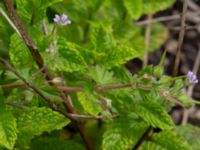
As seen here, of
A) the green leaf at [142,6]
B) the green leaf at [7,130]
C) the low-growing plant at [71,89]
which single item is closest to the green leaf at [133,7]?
the green leaf at [142,6]

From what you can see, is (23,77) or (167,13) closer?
(23,77)

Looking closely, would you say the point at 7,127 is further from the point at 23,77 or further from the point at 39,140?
the point at 39,140

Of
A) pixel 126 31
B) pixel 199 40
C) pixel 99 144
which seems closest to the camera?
pixel 99 144

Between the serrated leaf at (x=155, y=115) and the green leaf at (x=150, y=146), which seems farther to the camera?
the green leaf at (x=150, y=146)

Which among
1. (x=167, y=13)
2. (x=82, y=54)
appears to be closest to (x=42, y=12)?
(x=82, y=54)

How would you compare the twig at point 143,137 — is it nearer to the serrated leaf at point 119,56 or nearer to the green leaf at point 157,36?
the serrated leaf at point 119,56

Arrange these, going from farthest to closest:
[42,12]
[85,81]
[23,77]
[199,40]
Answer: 1. [199,40]
2. [85,81]
3. [42,12]
4. [23,77]
